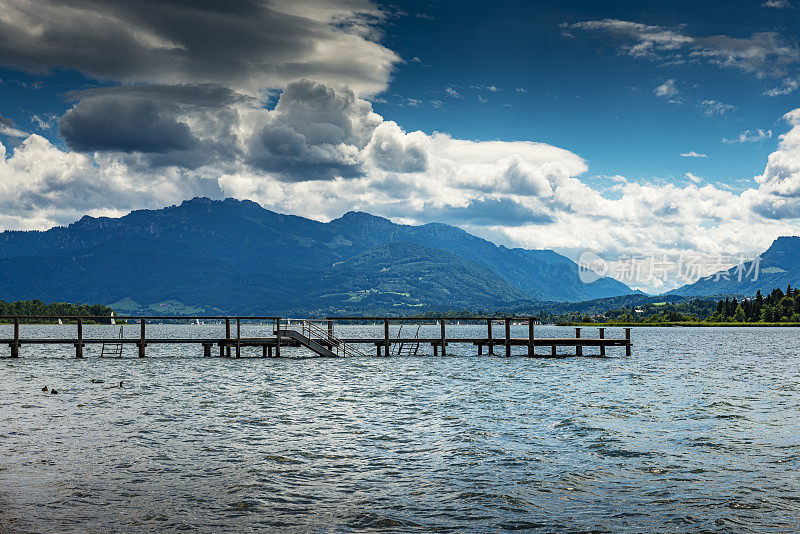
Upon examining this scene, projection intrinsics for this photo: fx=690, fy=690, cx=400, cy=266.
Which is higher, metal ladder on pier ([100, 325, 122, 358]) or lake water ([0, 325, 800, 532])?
lake water ([0, 325, 800, 532])

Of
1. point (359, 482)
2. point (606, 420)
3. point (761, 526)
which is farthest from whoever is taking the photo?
point (606, 420)

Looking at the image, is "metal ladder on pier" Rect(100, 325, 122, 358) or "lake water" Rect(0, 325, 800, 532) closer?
"lake water" Rect(0, 325, 800, 532)

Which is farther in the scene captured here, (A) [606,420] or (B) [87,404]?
(B) [87,404]

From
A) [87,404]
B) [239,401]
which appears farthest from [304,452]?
[87,404]

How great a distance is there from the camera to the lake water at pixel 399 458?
14.1 meters

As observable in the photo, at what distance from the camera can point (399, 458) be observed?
20.2 metres

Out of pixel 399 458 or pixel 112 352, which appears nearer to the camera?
pixel 399 458

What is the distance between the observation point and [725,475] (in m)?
17.9

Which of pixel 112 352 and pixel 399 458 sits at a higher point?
pixel 399 458

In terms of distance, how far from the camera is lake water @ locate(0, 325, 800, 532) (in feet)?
46.3

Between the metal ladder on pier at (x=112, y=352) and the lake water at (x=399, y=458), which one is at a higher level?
the lake water at (x=399, y=458)

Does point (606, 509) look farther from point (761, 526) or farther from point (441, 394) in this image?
point (441, 394)

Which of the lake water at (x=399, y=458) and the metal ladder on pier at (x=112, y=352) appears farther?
the metal ladder on pier at (x=112, y=352)

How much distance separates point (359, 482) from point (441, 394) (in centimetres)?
2158
